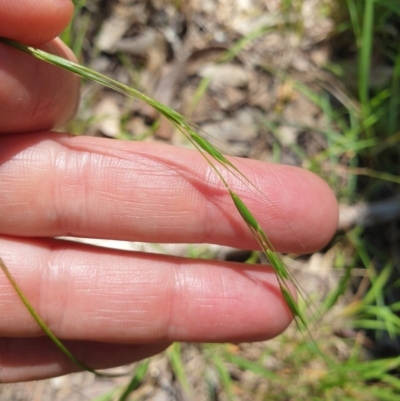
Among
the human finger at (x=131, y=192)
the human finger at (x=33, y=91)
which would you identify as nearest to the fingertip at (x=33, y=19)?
the human finger at (x=33, y=91)

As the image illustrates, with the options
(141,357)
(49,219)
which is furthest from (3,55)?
(141,357)

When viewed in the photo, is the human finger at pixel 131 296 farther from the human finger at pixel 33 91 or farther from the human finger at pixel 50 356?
the human finger at pixel 33 91

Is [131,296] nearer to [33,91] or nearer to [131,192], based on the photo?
[131,192]

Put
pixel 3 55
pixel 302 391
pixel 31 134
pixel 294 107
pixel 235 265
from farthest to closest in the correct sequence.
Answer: pixel 294 107, pixel 302 391, pixel 235 265, pixel 31 134, pixel 3 55

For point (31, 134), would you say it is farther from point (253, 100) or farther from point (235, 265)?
point (253, 100)

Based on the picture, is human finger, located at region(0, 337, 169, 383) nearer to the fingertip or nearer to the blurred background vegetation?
the blurred background vegetation

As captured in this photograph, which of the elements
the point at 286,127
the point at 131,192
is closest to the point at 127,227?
the point at 131,192
